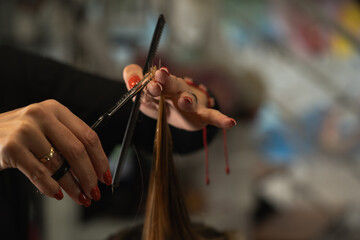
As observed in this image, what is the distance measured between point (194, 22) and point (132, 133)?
143cm

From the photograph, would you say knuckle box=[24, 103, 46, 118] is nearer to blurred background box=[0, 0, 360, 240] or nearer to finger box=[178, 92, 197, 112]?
finger box=[178, 92, 197, 112]

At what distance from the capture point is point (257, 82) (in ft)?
4.72

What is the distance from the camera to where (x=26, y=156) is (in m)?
0.30

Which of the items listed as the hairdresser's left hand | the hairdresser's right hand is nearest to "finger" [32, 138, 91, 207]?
the hairdresser's right hand

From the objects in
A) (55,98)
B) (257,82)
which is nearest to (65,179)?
(55,98)

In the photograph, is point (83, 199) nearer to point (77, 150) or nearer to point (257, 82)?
point (77, 150)

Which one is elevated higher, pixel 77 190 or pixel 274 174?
pixel 77 190

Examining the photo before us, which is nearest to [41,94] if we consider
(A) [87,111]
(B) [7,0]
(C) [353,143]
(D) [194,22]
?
(A) [87,111]

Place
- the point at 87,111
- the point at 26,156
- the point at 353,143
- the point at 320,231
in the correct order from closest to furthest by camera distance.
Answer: the point at 26,156 → the point at 87,111 → the point at 320,231 → the point at 353,143

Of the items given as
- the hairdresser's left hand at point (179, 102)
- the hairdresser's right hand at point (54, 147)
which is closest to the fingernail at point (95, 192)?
the hairdresser's right hand at point (54, 147)

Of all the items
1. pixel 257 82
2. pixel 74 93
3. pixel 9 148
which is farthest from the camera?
pixel 257 82

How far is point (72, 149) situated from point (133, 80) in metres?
0.11

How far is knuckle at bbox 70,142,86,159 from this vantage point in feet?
1.08

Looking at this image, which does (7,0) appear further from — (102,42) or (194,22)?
(194,22)
